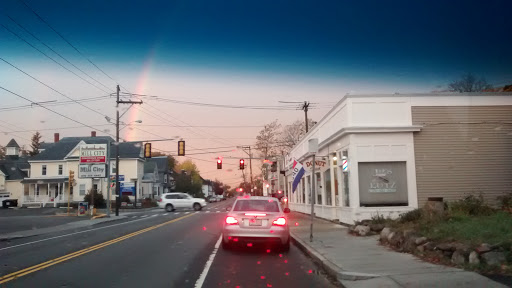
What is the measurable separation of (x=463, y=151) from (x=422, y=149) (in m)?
1.72

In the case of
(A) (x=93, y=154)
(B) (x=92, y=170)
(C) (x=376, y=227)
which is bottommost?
(C) (x=376, y=227)

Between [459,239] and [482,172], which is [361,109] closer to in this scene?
[482,172]

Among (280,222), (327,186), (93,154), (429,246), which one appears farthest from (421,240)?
(93,154)

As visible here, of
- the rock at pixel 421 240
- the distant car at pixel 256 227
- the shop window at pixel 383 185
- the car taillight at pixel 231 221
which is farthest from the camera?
the shop window at pixel 383 185

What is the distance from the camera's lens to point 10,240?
17547 mm

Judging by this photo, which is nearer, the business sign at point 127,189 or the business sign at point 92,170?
the business sign at point 92,170

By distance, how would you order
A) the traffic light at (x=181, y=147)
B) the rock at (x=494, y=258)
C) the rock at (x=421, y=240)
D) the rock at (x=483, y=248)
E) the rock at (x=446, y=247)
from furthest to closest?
1. the traffic light at (x=181, y=147)
2. the rock at (x=421, y=240)
3. the rock at (x=446, y=247)
4. the rock at (x=483, y=248)
5. the rock at (x=494, y=258)

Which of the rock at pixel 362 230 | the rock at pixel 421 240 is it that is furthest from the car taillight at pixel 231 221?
the rock at pixel 362 230

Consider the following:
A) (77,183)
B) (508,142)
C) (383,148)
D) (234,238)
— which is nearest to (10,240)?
(234,238)

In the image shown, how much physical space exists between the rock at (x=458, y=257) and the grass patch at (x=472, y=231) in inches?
13.3

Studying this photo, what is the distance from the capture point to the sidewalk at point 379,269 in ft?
23.7

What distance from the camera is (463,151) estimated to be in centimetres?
1822

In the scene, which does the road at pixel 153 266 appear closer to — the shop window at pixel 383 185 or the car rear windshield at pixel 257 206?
the car rear windshield at pixel 257 206

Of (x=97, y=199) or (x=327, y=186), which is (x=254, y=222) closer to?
(x=327, y=186)
